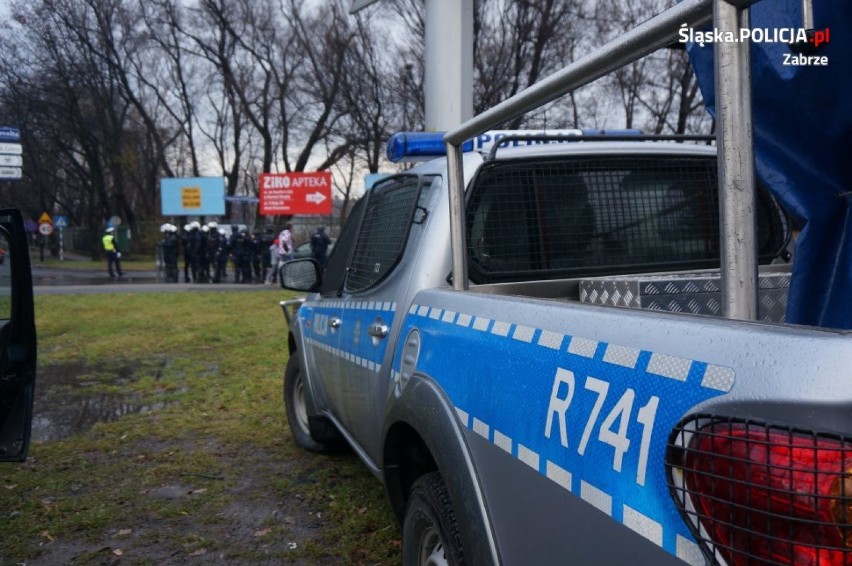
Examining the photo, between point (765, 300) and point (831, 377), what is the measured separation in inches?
57.3

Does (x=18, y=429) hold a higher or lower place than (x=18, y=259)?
lower

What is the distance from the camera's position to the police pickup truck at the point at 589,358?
1.07 metres

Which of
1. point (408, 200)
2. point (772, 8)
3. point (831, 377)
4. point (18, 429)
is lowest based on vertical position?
point (18, 429)

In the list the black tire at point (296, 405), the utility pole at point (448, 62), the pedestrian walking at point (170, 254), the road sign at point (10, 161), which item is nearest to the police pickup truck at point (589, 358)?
the black tire at point (296, 405)

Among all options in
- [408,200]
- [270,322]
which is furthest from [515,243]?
[270,322]

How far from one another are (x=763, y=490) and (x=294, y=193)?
34.0 meters

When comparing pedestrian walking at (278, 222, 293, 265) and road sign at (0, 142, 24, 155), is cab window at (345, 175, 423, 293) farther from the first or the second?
pedestrian walking at (278, 222, 293, 265)

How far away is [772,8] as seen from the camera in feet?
5.93

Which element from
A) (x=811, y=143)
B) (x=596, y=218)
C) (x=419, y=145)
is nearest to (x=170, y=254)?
(x=419, y=145)

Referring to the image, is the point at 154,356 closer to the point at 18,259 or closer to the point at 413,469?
the point at 18,259

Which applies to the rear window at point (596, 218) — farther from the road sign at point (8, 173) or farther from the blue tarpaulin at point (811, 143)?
the road sign at point (8, 173)

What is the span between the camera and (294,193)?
34156 millimetres

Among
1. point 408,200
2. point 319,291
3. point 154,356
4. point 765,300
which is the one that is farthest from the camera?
point 154,356

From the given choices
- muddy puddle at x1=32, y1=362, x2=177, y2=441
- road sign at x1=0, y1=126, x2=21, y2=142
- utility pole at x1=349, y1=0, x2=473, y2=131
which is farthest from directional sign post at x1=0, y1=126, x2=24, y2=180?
utility pole at x1=349, y1=0, x2=473, y2=131
